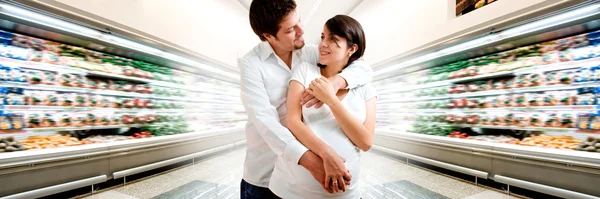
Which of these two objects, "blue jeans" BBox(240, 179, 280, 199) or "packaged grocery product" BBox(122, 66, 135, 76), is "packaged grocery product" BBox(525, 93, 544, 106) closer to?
"blue jeans" BBox(240, 179, 280, 199)

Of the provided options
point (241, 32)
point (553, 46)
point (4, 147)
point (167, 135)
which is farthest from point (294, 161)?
point (241, 32)

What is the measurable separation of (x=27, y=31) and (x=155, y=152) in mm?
1912

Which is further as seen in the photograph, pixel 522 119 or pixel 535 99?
pixel 522 119

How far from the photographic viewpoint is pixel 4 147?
2334 mm

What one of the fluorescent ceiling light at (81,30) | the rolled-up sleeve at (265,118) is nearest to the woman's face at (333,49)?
the rolled-up sleeve at (265,118)

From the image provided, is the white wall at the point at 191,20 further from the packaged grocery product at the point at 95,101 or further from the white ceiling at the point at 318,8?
the packaged grocery product at the point at 95,101

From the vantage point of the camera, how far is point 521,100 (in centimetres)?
301

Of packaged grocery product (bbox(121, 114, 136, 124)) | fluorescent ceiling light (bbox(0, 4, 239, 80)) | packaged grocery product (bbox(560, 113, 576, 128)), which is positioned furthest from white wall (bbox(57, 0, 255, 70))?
packaged grocery product (bbox(560, 113, 576, 128))

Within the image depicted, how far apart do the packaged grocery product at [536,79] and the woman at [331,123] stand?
126 inches

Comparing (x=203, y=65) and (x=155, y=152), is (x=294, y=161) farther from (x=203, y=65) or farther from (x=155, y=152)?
(x=203, y=65)

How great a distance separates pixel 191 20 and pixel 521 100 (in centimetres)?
448

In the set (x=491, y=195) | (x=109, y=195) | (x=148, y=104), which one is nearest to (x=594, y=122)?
(x=491, y=195)

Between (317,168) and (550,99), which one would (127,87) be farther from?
(550,99)

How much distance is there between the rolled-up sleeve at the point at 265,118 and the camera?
2.07 feet
